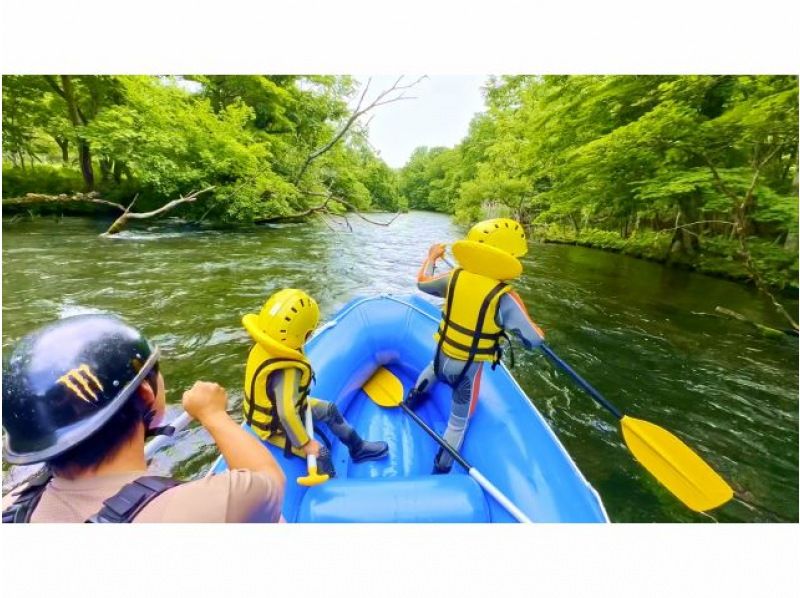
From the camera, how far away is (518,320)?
1747 mm

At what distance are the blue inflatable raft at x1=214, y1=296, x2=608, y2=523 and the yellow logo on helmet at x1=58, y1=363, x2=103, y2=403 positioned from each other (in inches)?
33.7

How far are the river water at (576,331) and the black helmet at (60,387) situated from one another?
1.72 metres

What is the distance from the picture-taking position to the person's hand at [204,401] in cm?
87

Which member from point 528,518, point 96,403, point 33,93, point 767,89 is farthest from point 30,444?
point 33,93

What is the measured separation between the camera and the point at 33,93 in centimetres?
656

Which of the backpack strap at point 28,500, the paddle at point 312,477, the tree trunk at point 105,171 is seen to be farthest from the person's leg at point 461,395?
the tree trunk at point 105,171

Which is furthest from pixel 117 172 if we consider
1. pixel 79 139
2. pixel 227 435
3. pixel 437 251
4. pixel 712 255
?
pixel 712 255

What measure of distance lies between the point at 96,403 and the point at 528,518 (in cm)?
141

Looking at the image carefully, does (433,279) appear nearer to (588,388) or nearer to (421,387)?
(421,387)

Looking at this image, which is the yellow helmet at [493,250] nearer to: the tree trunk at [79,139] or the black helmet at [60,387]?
the black helmet at [60,387]

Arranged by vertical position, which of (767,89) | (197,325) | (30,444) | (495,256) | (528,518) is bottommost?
(197,325)

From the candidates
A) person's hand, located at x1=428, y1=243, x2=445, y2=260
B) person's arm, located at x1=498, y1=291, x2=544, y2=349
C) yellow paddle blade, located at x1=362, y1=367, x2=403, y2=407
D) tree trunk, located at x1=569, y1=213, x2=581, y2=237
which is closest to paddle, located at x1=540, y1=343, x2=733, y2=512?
person's arm, located at x1=498, y1=291, x2=544, y2=349

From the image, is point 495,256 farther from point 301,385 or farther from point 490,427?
point 301,385

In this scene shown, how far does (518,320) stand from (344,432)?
1070 millimetres
